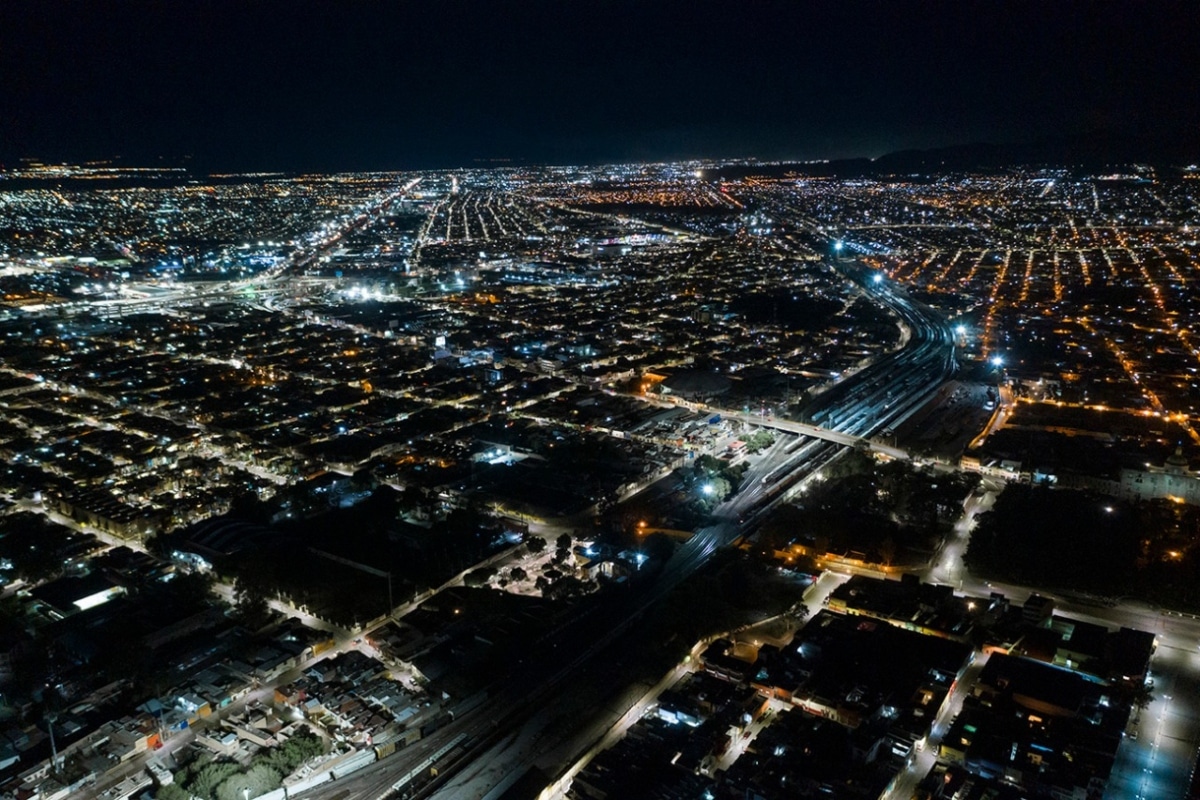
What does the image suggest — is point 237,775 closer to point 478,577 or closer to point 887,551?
point 478,577

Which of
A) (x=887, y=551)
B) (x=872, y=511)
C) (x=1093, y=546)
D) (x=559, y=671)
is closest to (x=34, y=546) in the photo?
(x=559, y=671)

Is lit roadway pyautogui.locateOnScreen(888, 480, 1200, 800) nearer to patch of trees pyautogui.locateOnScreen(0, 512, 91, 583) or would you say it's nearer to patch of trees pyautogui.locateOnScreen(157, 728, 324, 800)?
patch of trees pyautogui.locateOnScreen(157, 728, 324, 800)

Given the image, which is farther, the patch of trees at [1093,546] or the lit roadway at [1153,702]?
the patch of trees at [1093,546]

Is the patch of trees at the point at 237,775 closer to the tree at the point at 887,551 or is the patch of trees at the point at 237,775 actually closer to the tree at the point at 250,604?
the tree at the point at 250,604

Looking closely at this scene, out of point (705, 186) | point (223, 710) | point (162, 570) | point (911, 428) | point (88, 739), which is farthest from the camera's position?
point (705, 186)

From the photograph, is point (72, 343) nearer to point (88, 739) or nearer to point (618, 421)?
point (618, 421)

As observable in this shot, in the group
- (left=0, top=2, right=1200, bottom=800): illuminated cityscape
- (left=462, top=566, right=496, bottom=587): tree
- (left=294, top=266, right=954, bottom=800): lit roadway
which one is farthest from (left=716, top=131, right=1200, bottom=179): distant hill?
(left=462, top=566, right=496, bottom=587): tree

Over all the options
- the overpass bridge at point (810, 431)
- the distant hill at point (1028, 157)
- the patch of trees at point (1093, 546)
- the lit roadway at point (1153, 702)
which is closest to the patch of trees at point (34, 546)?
the lit roadway at point (1153, 702)

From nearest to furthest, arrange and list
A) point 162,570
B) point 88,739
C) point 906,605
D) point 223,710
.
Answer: point 88,739 → point 223,710 → point 906,605 → point 162,570

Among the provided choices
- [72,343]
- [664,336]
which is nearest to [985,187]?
[664,336]

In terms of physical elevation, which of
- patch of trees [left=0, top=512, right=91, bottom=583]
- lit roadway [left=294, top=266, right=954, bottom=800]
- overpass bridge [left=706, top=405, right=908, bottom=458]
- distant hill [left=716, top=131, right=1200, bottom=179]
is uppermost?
distant hill [left=716, top=131, right=1200, bottom=179]

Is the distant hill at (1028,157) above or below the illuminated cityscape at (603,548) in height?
above
